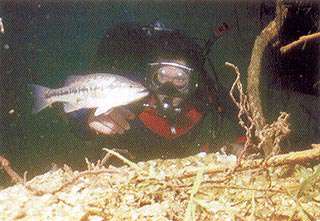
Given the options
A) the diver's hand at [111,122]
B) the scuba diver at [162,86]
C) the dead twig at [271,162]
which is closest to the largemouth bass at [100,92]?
the diver's hand at [111,122]

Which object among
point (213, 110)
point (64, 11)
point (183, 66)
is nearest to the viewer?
point (183, 66)

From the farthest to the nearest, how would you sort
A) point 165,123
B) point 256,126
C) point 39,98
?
point 165,123, point 39,98, point 256,126

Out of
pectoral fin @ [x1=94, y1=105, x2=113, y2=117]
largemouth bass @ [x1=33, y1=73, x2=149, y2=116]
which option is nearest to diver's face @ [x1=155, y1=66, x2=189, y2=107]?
largemouth bass @ [x1=33, y1=73, x2=149, y2=116]

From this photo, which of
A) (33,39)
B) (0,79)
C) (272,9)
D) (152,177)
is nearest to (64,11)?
(33,39)

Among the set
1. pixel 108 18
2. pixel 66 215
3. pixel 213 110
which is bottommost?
pixel 66 215

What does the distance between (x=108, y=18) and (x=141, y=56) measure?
93.5 ft

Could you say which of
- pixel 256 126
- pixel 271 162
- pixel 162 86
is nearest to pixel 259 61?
pixel 256 126

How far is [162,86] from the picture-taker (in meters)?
5.99

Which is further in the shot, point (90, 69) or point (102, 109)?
point (90, 69)

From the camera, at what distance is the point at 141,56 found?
23.9 feet

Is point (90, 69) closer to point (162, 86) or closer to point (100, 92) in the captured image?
point (162, 86)

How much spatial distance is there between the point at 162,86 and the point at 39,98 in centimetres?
199

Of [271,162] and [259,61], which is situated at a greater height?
[259,61]

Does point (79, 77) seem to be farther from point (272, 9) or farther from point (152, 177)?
point (272, 9)
